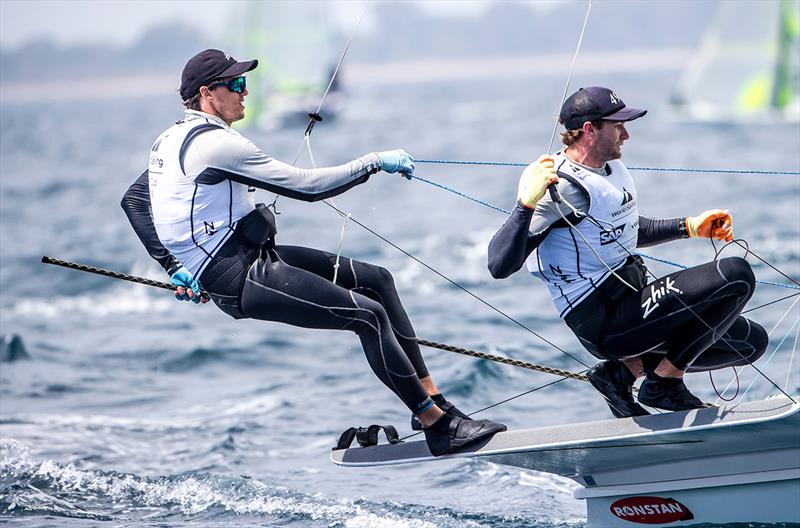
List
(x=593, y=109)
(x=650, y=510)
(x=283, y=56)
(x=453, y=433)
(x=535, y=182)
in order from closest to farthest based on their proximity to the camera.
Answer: (x=535, y=182), (x=593, y=109), (x=453, y=433), (x=650, y=510), (x=283, y=56)

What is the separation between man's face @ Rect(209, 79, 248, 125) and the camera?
4.64 m

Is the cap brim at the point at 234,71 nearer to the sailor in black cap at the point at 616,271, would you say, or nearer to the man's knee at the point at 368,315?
the man's knee at the point at 368,315

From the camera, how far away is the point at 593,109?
14.5 ft

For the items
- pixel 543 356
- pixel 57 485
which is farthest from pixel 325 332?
pixel 57 485

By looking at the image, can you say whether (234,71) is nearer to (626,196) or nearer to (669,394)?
(626,196)

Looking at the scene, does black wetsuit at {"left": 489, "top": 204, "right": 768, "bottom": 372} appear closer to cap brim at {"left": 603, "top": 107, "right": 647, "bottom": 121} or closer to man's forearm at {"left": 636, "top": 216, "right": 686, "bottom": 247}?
man's forearm at {"left": 636, "top": 216, "right": 686, "bottom": 247}

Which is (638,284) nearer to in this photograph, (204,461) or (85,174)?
(204,461)

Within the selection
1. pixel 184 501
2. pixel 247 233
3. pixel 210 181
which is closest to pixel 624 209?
pixel 247 233

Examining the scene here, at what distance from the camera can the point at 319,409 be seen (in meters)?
8.08

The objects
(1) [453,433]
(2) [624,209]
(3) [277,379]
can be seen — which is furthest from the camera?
(3) [277,379]

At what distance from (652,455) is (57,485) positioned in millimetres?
3057

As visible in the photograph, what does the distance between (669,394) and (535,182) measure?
1.02m

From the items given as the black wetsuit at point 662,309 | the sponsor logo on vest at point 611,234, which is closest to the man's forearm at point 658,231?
the black wetsuit at point 662,309

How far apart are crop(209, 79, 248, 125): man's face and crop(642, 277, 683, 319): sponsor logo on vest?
5.49ft
